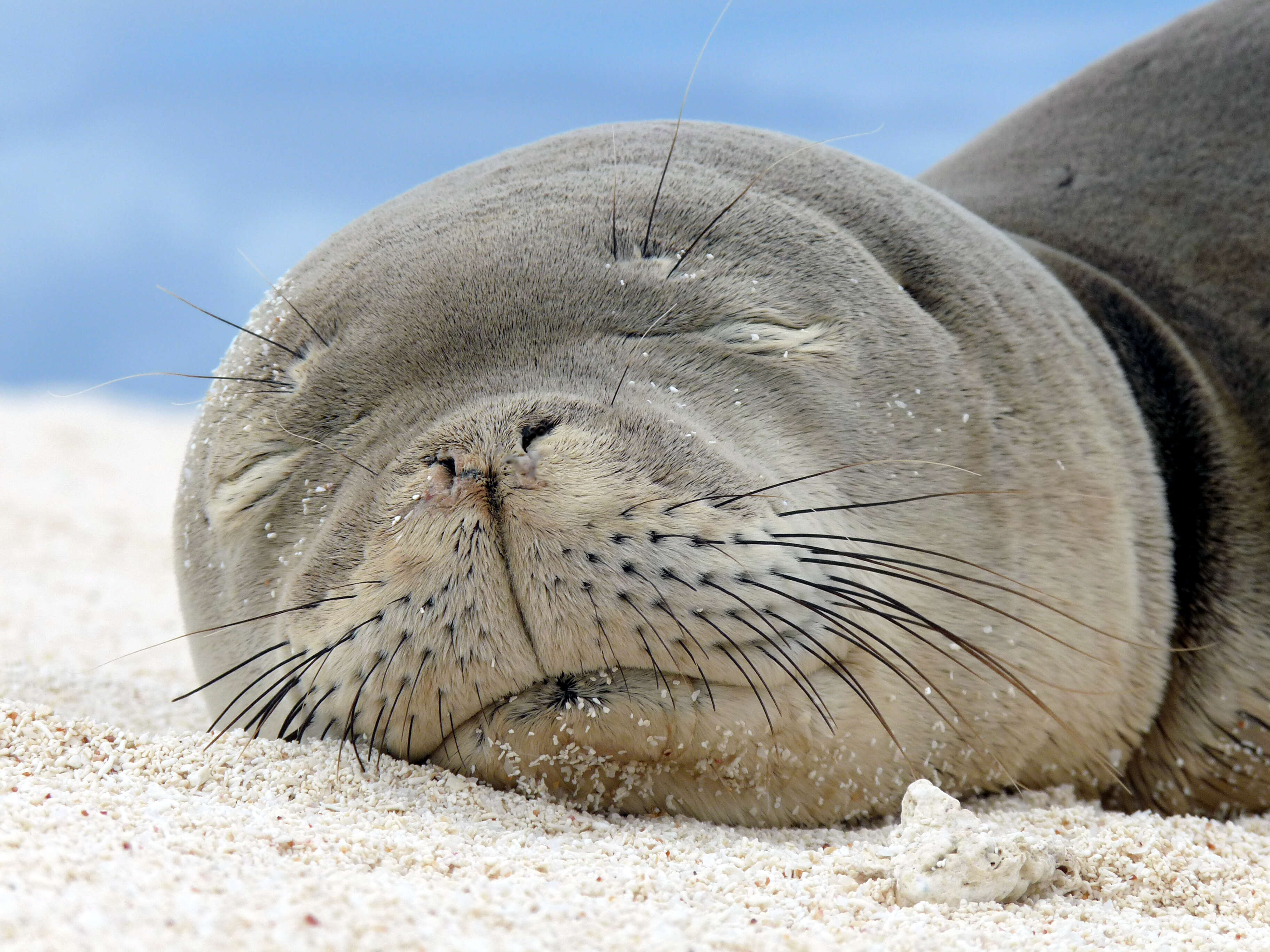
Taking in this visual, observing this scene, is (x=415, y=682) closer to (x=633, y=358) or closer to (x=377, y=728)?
(x=377, y=728)

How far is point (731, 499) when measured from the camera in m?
2.07

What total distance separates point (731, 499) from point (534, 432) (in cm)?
35

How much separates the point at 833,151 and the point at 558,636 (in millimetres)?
1712

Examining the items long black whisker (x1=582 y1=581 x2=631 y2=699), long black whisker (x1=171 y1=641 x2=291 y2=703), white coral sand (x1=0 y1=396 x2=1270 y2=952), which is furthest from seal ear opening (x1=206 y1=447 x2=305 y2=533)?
long black whisker (x1=582 y1=581 x2=631 y2=699)

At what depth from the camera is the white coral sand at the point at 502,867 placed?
137 centimetres

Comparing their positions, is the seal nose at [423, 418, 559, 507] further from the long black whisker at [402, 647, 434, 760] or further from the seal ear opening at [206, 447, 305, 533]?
the seal ear opening at [206, 447, 305, 533]

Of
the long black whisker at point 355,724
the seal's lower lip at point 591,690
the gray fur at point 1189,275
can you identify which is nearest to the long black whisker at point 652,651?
the seal's lower lip at point 591,690

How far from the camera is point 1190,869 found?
2072 millimetres

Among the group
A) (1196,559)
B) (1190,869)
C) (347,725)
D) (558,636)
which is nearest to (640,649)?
(558,636)

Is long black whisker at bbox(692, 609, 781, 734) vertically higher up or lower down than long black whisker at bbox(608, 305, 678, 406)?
lower down

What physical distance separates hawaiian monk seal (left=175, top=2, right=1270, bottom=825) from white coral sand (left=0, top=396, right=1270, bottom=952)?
15 centimetres

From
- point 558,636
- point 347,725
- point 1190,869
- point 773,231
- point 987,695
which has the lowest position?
point 1190,869

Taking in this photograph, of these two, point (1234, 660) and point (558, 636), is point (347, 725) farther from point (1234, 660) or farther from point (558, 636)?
point (1234, 660)

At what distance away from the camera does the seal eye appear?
1.99 meters
